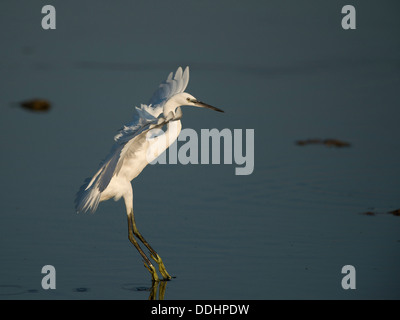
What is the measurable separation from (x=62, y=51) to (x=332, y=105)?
705 cm

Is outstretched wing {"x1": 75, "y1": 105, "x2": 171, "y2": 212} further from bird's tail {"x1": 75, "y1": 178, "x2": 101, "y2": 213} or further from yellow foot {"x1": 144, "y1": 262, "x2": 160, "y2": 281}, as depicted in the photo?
yellow foot {"x1": 144, "y1": 262, "x2": 160, "y2": 281}

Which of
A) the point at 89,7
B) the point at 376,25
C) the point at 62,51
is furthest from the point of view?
the point at 89,7

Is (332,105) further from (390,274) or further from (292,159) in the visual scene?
(390,274)

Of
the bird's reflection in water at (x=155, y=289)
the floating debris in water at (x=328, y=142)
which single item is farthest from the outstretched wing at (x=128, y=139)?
the floating debris in water at (x=328, y=142)

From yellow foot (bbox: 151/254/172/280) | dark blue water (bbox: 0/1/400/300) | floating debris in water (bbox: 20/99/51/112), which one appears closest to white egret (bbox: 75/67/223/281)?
yellow foot (bbox: 151/254/172/280)

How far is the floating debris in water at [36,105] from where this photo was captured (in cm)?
1479

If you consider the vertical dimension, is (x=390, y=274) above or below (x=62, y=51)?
below

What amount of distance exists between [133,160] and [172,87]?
41.5 inches

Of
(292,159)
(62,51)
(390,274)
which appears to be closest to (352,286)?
(390,274)

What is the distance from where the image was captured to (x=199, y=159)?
39.3 feet

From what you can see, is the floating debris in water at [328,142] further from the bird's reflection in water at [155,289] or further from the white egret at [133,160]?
the bird's reflection in water at [155,289]

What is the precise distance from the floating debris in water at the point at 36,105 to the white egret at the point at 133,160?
19.3 feet

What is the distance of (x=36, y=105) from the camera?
48.7ft

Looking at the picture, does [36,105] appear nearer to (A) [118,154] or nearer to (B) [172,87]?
(B) [172,87]
